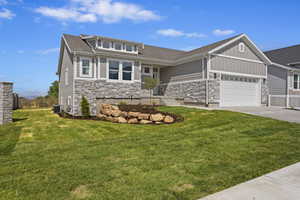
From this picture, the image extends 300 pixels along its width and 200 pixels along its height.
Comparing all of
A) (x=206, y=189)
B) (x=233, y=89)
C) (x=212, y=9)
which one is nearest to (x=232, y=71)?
(x=233, y=89)

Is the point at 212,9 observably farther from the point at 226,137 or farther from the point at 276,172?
the point at 276,172

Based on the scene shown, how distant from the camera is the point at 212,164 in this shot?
398 cm

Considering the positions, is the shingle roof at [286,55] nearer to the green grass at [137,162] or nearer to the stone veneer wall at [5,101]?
the green grass at [137,162]

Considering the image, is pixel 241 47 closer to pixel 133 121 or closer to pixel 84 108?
pixel 133 121

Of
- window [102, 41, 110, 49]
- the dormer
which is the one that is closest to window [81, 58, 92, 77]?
the dormer

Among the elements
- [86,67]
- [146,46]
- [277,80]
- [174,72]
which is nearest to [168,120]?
[86,67]

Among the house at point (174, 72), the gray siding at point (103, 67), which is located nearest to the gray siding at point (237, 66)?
the house at point (174, 72)

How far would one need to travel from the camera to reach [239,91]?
1580 cm

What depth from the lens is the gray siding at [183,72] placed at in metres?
14.8

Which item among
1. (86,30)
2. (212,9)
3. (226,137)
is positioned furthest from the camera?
(86,30)

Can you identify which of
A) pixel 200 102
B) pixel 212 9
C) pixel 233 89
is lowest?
pixel 200 102

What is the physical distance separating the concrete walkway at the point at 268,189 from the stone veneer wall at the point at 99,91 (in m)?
11.8

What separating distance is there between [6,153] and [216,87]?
42.6 ft

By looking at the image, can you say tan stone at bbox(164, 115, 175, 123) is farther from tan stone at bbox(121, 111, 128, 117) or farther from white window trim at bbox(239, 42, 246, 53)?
white window trim at bbox(239, 42, 246, 53)
